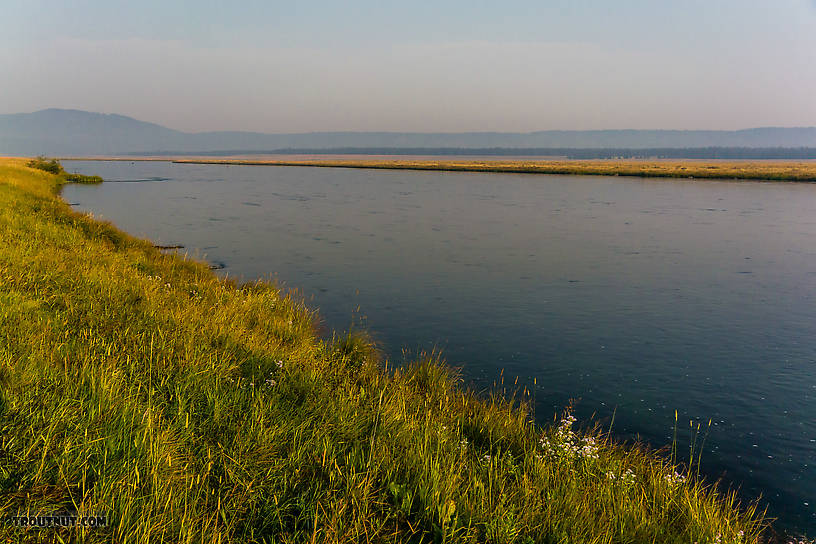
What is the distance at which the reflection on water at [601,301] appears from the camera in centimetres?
1009

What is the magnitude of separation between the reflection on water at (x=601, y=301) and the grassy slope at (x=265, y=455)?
2526 mm

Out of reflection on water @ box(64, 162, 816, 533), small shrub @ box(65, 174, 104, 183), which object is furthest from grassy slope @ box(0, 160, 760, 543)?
small shrub @ box(65, 174, 104, 183)

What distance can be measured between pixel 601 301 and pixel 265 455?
15.2 metres

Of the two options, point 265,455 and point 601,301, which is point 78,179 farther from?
point 265,455

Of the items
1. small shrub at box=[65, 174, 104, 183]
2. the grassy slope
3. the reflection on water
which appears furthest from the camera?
small shrub at box=[65, 174, 104, 183]

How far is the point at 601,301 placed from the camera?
18125 mm

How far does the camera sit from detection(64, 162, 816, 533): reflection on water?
10086mm

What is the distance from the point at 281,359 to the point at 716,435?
314 inches

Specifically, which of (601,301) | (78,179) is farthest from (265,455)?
(78,179)

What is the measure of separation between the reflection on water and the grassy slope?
2.53m

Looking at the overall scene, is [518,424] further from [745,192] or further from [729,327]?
[745,192]

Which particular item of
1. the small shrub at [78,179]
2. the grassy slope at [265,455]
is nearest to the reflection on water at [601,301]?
the grassy slope at [265,455]

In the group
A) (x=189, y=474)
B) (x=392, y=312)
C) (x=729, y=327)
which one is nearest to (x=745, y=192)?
(x=729, y=327)

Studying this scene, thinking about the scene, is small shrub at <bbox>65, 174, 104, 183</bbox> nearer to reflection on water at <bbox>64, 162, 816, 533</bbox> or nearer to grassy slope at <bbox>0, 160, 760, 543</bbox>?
reflection on water at <bbox>64, 162, 816, 533</bbox>
